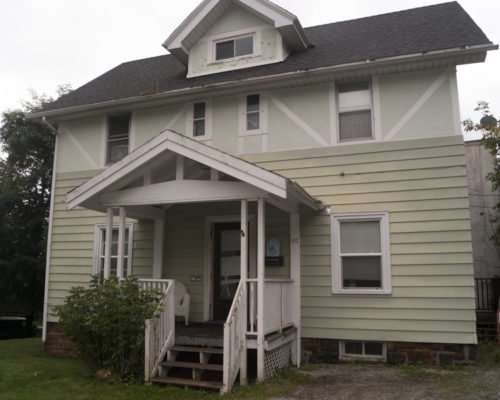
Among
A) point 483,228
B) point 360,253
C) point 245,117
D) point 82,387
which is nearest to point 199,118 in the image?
point 245,117

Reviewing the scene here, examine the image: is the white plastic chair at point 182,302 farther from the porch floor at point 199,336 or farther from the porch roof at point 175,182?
the porch roof at point 175,182

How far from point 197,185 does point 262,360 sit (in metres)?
2.73

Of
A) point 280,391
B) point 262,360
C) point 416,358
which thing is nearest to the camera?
point 280,391

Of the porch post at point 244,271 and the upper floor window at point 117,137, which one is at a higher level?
the upper floor window at point 117,137

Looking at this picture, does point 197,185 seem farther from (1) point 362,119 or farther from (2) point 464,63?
(2) point 464,63

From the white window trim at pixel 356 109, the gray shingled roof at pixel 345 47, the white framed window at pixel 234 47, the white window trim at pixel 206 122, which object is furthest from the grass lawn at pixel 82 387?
the white framed window at pixel 234 47

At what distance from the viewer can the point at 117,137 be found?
984 cm

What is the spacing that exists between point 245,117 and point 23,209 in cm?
1122

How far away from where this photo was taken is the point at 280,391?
5.72 metres

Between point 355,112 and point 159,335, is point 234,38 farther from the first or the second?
point 159,335

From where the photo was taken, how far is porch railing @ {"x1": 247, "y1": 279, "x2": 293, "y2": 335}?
631cm

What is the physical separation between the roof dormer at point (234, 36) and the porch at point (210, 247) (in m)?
3.18

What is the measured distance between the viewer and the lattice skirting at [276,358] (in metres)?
6.46

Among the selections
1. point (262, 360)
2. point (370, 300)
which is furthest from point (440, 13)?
point (262, 360)
